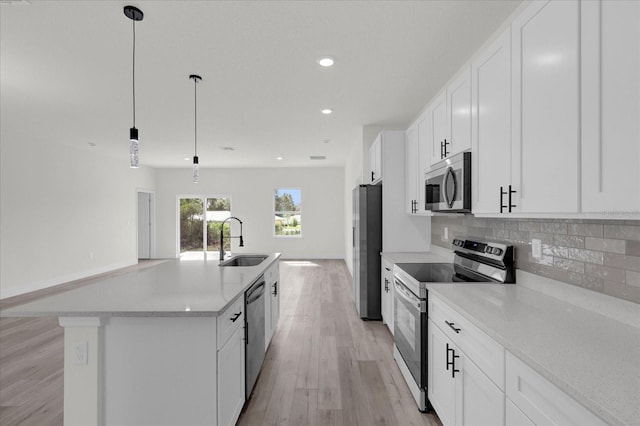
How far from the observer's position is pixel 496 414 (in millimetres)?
1301

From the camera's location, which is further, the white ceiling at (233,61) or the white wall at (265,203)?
the white wall at (265,203)

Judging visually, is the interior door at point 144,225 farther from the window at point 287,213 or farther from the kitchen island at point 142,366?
the kitchen island at point 142,366

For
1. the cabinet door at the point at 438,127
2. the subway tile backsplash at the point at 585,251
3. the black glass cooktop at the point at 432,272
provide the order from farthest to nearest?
the cabinet door at the point at 438,127 → the black glass cooktop at the point at 432,272 → the subway tile backsplash at the point at 585,251

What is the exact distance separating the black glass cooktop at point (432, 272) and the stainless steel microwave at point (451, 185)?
51cm

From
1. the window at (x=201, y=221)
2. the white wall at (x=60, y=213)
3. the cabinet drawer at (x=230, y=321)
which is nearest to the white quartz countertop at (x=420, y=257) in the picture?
the cabinet drawer at (x=230, y=321)

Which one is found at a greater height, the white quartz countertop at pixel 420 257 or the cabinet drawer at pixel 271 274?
the white quartz countertop at pixel 420 257

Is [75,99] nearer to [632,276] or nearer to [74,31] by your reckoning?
[74,31]

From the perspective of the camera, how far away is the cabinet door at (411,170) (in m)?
3.34

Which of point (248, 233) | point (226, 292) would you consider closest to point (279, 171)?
point (248, 233)

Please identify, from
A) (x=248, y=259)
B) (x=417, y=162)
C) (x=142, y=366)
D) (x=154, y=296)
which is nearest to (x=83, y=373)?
(x=142, y=366)

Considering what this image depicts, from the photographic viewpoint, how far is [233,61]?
2.88 meters

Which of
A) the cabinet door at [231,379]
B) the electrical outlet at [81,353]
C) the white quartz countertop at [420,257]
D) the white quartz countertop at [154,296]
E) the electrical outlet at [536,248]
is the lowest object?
the cabinet door at [231,379]

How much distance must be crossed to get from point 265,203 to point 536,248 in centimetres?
790

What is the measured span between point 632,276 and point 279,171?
8.41 m
